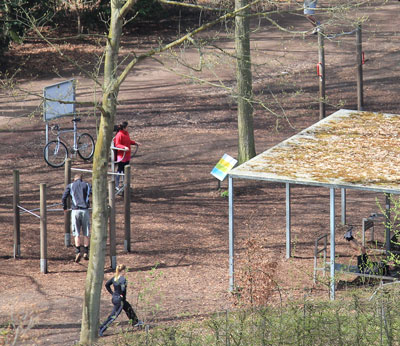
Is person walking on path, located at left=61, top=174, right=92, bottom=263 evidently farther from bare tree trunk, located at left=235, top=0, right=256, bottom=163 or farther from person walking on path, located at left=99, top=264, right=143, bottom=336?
bare tree trunk, located at left=235, top=0, right=256, bottom=163

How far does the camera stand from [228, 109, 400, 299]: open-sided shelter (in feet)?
42.2

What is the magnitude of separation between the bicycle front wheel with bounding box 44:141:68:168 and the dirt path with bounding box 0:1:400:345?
30cm

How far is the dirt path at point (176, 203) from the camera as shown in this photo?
13547 mm

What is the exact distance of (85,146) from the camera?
21.2 meters

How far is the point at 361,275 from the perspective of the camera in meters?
13.5

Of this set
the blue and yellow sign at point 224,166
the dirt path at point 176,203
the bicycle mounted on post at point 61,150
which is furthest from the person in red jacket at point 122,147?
the blue and yellow sign at point 224,166

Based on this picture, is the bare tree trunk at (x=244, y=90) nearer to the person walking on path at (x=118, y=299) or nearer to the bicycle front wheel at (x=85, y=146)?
the bicycle front wheel at (x=85, y=146)

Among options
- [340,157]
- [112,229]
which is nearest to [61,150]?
[112,229]

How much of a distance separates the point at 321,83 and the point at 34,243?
36.1ft

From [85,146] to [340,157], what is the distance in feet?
28.6

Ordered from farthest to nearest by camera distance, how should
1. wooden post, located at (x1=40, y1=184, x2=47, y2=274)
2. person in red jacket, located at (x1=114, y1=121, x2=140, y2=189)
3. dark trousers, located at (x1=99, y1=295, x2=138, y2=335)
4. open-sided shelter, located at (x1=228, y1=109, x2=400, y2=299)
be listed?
1. person in red jacket, located at (x1=114, y1=121, x2=140, y2=189)
2. wooden post, located at (x1=40, y1=184, x2=47, y2=274)
3. open-sided shelter, located at (x1=228, y1=109, x2=400, y2=299)
4. dark trousers, located at (x1=99, y1=295, x2=138, y2=335)

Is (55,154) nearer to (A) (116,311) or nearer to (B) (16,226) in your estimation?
(B) (16,226)

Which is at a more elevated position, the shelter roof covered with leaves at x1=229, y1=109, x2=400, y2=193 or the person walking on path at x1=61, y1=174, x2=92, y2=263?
the shelter roof covered with leaves at x1=229, y1=109, x2=400, y2=193

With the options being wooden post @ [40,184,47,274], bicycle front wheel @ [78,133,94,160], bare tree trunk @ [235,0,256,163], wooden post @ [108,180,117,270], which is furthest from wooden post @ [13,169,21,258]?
bare tree trunk @ [235,0,256,163]
